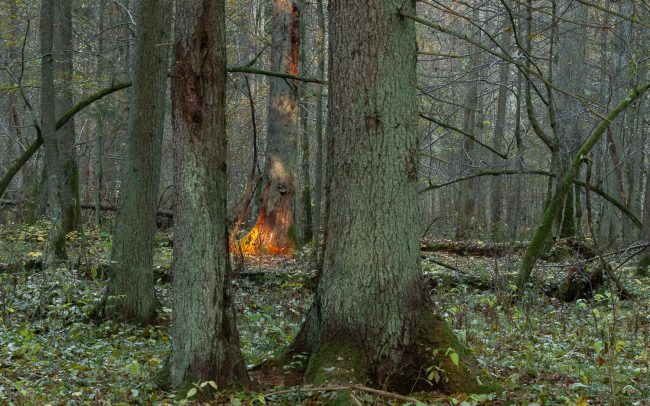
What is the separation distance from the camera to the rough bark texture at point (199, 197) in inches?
191

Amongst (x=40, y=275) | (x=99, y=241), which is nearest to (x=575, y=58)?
(x=99, y=241)

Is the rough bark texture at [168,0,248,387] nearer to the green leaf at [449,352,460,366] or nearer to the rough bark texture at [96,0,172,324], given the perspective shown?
the green leaf at [449,352,460,366]

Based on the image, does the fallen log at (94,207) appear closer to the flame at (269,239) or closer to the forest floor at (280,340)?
the flame at (269,239)

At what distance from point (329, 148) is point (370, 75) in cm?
66

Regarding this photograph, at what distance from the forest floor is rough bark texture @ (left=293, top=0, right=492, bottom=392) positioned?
0.37 meters

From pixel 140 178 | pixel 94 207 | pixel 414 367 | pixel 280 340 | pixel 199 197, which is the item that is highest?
pixel 140 178

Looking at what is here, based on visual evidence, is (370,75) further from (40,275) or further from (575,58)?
(575,58)

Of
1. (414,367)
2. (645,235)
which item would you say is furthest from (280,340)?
(645,235)

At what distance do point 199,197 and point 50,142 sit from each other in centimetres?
582

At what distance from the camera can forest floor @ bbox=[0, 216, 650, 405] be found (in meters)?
4.87

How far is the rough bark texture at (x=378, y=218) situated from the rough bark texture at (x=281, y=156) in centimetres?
919

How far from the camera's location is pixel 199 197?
487cm

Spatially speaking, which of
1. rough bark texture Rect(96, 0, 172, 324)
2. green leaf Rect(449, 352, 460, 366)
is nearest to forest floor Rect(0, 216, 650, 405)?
green leaf Rect(449, 352, 460, 366)

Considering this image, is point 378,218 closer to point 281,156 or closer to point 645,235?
point 645,235
